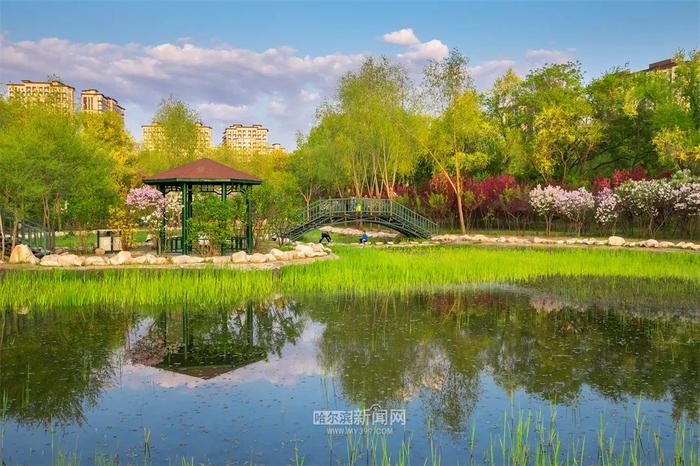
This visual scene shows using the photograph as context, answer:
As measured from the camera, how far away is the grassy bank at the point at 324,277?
13.5 m

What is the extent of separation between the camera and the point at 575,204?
32281 millimetres

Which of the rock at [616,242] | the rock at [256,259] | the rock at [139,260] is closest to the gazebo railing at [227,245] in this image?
the rock at [256,259]

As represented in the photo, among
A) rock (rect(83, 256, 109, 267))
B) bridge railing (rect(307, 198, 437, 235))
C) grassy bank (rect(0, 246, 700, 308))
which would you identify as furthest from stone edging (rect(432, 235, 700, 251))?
rock (rect(83, 256, 109, 267))

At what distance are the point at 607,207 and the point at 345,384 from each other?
26.9m

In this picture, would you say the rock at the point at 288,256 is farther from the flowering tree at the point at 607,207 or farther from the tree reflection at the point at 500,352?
the flowering tree at the point at 607,207

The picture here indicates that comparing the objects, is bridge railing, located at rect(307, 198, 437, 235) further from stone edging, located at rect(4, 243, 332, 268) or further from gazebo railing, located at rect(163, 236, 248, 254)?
stone edging, located at rect(4, 243, 332, 268)

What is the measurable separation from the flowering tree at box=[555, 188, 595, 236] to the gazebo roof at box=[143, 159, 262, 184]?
737 inches

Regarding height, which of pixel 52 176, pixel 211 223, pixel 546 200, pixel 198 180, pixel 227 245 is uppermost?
pixel 52 176

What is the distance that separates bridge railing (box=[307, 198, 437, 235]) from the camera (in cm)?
3050

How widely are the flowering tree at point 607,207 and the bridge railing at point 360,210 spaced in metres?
8.76

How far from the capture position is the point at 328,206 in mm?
30969

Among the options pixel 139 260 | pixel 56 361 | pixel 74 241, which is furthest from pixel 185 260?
pixel 74 241

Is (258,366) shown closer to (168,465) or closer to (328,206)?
(168,465)

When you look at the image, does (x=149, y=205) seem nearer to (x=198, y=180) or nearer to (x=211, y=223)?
(x=198, y=180)
